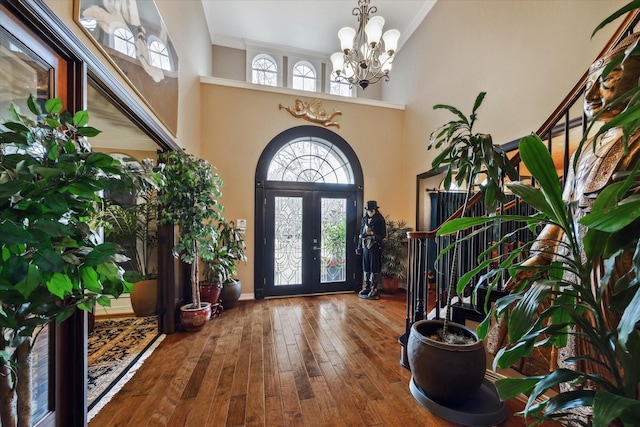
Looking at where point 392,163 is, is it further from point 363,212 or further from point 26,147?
point 26,147

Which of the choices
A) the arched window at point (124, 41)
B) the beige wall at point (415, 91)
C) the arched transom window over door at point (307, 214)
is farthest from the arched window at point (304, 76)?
the arched window at point (124, 41)

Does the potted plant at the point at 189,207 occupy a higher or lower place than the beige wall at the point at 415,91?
lower

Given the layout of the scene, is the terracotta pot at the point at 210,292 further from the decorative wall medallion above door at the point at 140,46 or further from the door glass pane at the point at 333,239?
the decorative wall medallion above door at the point at 140,46

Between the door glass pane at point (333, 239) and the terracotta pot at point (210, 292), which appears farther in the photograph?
the door glass pane at point (333, 239)

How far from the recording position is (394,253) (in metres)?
4.70

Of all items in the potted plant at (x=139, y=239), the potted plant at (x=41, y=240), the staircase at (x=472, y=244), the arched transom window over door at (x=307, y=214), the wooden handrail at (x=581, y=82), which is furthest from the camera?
the arched transom window over door at (x=307, y=214)

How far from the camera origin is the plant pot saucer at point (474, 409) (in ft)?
A: 5.22

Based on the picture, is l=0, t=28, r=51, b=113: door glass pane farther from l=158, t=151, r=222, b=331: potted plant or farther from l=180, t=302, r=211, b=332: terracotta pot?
l=180, t=302, r=211, b=332: terracotta pot

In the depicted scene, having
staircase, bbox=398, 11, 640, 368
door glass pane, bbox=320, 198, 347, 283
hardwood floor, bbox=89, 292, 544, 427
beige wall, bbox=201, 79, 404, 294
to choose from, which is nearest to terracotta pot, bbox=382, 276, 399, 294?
door glass pane, bbox=320, 198, 347, 283

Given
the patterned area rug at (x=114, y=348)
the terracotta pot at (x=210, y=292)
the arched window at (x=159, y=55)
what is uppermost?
the arched window at (x=159, y=55)

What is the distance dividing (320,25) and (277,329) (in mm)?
5443

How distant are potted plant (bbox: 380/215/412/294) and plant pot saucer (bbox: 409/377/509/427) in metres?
2.82

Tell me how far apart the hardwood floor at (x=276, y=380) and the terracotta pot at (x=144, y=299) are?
0.95 metres

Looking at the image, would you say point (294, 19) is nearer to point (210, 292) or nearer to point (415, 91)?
point (415, 91)
